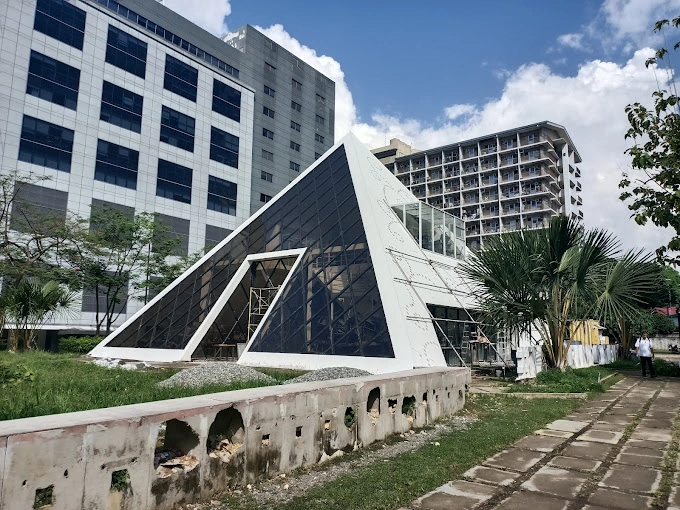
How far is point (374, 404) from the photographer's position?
7.08m

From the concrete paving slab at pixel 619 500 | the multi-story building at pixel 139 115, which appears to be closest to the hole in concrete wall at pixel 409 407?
the concrete paving slab at pixel 619 500

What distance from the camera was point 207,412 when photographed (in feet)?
15.1

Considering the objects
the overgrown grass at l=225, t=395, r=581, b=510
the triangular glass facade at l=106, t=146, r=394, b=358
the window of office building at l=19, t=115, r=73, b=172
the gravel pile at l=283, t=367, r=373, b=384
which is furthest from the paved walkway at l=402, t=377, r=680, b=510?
the window of office building at l=19, t=115, r=73, b=172

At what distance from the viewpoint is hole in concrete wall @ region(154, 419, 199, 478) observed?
4289mm

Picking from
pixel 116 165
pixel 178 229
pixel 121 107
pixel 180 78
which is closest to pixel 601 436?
pixel 116 165

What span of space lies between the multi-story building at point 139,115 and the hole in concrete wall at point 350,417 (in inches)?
1313

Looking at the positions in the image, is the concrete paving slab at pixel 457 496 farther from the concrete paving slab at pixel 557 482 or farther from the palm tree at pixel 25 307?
the palm tree at pixel 25 307

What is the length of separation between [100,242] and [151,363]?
46.6 ft

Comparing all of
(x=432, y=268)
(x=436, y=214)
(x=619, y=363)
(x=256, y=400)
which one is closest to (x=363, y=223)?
(x=432, y=268)

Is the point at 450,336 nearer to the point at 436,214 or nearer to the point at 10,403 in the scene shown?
the point at 436,214

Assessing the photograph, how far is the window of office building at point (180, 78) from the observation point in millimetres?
43719

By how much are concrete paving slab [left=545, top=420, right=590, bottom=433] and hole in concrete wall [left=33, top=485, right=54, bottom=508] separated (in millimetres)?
7468

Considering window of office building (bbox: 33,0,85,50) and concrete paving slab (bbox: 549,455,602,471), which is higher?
window of office building (bbox: 33,0,85,50)

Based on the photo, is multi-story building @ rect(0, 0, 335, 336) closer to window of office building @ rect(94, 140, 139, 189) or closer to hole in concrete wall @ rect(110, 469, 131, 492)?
window of office building @ rect(94, 140, 139, 189)
